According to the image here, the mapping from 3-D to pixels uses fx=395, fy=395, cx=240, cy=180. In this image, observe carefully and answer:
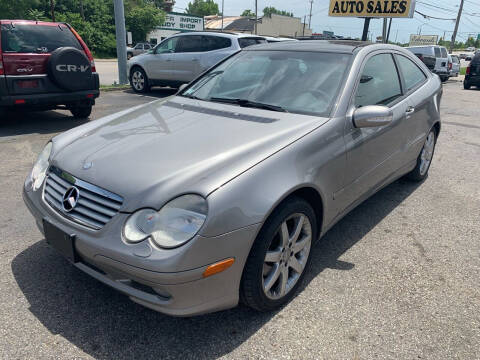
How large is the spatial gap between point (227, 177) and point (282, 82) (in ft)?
4.59

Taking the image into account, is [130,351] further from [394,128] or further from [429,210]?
[429,210]

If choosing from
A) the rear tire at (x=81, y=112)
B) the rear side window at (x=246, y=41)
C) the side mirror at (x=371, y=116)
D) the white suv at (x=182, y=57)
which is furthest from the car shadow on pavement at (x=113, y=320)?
the rear side window at (x=246, y=41)

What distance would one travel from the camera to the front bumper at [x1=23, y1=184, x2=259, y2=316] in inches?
72.7

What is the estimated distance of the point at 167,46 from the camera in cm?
1052

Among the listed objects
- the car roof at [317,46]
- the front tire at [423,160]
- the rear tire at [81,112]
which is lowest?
the rear tire at [81,112]

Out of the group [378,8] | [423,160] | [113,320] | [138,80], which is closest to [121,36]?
[138,80]

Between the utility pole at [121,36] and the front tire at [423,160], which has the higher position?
the utility pole at [121,36]

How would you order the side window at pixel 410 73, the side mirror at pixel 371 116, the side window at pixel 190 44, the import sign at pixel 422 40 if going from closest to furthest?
the side mirror at pixel 371 116
the side window at pixel 410 73
the side window at pixel 190 44
the import sign at pixel 422 40

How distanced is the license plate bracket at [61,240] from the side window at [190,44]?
8.49m

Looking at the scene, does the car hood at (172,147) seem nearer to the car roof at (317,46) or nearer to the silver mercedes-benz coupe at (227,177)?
the silver mercedes-benz coupe at (227,177)

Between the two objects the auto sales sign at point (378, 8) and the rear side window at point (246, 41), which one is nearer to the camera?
the rear side window at point (246, 41)

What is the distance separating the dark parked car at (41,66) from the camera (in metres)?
5.91

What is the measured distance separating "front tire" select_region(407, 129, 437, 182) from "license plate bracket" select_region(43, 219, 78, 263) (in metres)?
3.69

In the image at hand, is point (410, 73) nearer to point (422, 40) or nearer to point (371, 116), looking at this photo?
point (371, 116)
